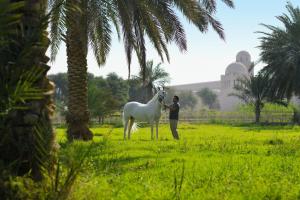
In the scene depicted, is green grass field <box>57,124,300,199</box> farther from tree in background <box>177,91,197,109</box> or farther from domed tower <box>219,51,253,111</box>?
tree in background <box>177,91,197,109</box>

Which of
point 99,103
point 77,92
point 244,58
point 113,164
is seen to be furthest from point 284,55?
point 244,58

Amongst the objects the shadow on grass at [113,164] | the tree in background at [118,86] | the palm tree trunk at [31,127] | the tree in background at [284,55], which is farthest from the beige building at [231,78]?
the palm tree trunk at [31,127]

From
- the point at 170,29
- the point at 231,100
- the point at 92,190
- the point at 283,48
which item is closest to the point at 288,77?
the point at 283,48

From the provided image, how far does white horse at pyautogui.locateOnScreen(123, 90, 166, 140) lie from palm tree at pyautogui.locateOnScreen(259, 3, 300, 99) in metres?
16.0

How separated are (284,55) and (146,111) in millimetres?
17676

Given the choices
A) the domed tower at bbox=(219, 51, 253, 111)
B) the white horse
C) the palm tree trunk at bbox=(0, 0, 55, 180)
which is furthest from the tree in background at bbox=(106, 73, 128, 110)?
the palm tree trunk at bbox=(0, 0, 55, 180)

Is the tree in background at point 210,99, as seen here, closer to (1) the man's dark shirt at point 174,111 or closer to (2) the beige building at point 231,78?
(2) the beige building at point 231,78

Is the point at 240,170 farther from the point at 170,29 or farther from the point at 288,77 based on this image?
the point at 288,77

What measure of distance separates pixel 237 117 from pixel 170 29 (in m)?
43.5

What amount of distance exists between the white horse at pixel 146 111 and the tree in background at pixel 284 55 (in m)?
16.0

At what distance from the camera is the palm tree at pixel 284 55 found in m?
30.8

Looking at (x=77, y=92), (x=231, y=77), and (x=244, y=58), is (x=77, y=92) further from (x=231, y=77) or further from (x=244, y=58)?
→ (x=244, y=58)

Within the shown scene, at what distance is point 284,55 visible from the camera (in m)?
31.6

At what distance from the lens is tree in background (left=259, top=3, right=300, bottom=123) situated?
101 feet
